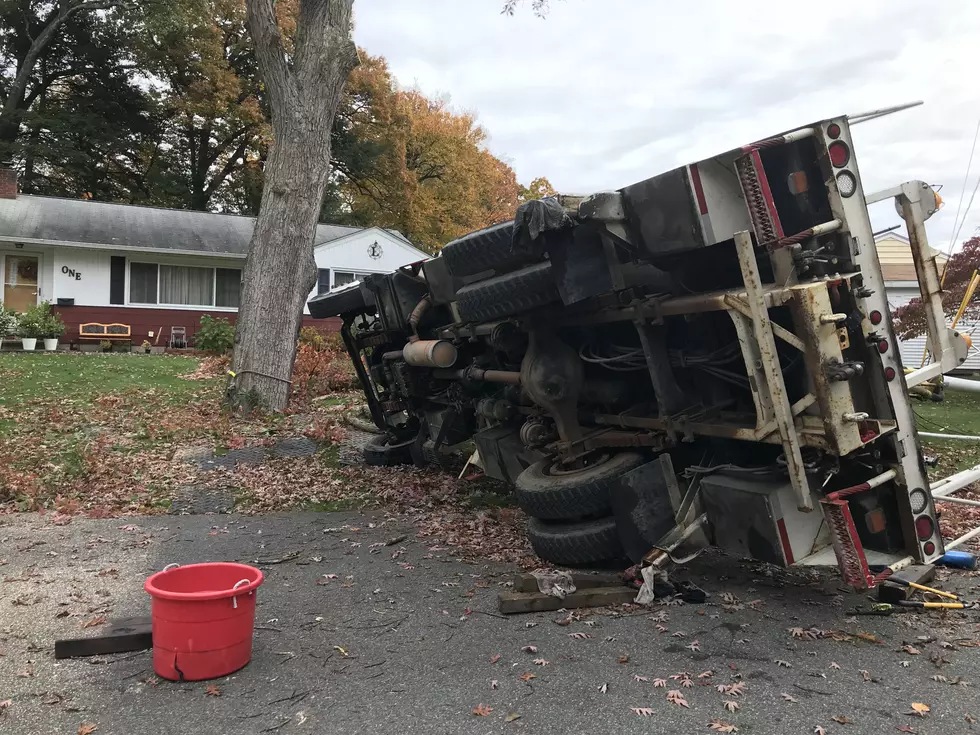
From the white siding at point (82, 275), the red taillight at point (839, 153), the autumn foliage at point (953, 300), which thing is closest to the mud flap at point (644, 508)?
the red taillight at point (839, 153)

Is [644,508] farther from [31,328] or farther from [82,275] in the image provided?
[82,275]

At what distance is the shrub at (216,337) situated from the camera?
1956 cm

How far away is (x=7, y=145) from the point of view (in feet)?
90.7

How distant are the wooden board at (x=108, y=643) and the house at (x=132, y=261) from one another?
19.4 metres

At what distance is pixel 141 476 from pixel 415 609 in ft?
14.3

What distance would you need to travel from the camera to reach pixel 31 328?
1841 centimetres

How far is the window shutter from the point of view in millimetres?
21641

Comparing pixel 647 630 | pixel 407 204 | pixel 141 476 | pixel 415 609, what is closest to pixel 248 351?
pixel 141 476

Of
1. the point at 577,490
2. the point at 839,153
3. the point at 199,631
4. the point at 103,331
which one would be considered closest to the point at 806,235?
the point at 839,153

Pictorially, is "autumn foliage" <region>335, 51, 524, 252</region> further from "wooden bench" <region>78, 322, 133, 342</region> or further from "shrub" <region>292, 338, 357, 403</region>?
"shrub" <region>292, 338, 357, 403</region>

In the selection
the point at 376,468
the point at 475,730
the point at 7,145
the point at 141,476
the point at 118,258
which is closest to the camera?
the point at 475,730

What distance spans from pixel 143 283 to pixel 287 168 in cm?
1361

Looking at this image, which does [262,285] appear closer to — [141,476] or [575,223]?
[141,476]

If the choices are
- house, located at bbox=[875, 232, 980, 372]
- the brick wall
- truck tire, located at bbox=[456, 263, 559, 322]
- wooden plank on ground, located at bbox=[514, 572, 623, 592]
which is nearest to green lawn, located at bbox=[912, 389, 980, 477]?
house, located at bbox=[875, 232, 980, 372]
